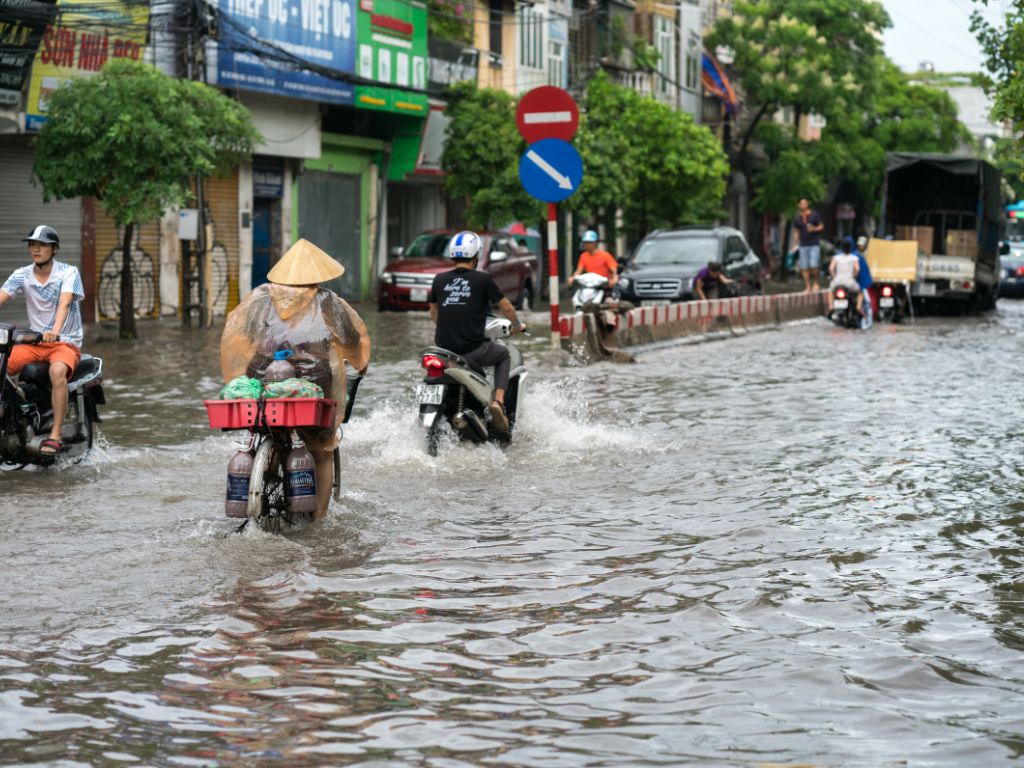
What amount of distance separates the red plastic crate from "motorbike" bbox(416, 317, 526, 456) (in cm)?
305

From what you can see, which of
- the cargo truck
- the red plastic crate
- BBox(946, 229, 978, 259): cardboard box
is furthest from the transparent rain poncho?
BBox(946, 229, 978, 259): cardboard box

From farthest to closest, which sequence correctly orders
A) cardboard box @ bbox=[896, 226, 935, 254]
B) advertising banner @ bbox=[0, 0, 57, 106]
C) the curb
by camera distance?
cardboard box @ bbox=[896, 226, 935, 254], advertising banner @ bbox=[0, 0, 57, 106], the curb

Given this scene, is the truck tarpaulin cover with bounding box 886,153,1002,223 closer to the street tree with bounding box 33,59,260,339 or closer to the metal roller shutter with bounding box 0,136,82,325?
the street tree with bounding box 33,59,260,339

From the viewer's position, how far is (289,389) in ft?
26.7

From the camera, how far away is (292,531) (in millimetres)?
8539

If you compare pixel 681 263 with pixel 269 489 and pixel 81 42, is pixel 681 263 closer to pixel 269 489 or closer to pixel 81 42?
pixel 81 42

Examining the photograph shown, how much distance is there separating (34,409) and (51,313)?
0.64 metres

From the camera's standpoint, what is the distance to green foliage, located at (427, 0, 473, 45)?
3903 cm

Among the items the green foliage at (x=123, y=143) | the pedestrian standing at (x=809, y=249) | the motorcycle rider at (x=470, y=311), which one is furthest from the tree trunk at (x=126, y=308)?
the pedestrian standing at (x=809, y=249)

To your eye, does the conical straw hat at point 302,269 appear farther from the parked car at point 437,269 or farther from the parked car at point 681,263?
the parked car at point 437,269

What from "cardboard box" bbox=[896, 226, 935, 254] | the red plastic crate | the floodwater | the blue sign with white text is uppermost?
the blue sign with white text

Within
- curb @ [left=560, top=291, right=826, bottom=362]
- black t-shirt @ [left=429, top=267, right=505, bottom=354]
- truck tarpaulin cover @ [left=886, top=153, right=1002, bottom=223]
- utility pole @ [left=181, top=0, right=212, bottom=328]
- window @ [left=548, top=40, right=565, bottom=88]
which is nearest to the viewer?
black t-shirt @ [left=429, top=267, right=505, bottom=354]

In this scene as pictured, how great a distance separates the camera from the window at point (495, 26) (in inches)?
1725

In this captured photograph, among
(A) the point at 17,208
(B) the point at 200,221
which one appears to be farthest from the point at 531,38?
(A) the point at 17,208
